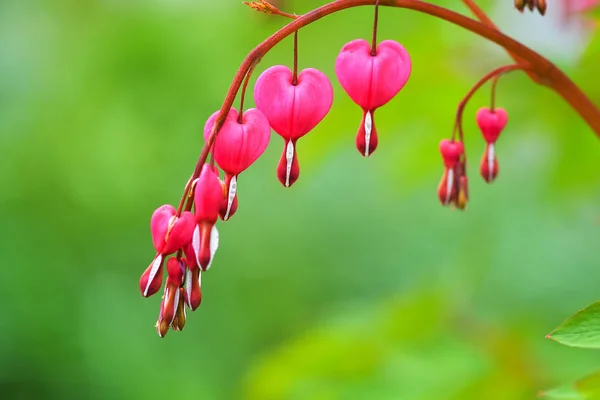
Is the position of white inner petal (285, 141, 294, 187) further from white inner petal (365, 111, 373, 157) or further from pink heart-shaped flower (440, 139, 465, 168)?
pink heart-shaped flower (440, 139, 465, 168)

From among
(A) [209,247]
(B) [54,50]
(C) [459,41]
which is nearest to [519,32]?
(C) [459,41]

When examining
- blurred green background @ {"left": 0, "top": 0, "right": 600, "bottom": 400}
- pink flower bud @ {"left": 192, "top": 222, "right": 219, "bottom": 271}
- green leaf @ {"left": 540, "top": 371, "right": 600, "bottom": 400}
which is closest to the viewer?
pink flower bud @ {"left": 192, "top": 222, "right": 219, "bottom": 271}

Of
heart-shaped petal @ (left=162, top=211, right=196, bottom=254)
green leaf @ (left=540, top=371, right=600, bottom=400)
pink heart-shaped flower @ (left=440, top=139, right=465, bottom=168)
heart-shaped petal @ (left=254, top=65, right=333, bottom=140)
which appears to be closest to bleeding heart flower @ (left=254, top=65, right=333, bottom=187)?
heart-shaped petal @ (left=254, top=65, right=333, bottom=140)

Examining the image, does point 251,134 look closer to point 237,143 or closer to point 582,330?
point 237,143

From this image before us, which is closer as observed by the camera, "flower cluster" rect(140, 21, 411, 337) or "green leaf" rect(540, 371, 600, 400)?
"flower cluster" rect(140, 21, 411, 337)

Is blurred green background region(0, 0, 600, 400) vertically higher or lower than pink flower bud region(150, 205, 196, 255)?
higher

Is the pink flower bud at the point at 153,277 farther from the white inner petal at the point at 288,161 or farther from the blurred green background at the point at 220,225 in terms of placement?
the blurred green background at the point at 220,225
